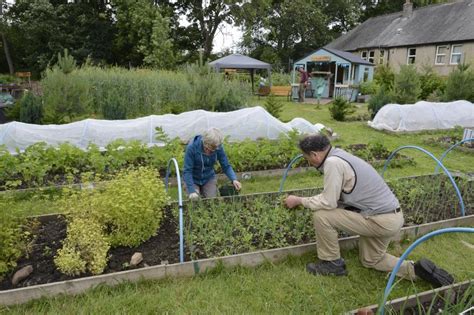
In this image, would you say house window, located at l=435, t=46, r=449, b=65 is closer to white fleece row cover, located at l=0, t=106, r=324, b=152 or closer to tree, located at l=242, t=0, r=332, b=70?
tree, located at l=242, t=0, r=332, b=70

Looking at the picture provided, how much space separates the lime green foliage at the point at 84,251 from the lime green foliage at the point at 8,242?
330 mm

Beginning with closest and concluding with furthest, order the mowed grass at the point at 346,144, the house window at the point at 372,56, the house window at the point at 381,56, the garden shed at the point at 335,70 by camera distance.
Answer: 1. the mowed grass at the point at 346,144
2. the garden shed at the point at 335,70
3. the house window at the point at 381,56
4. the house window at the point at 372,56

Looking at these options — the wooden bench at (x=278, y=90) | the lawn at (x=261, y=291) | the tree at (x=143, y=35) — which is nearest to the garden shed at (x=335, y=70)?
the wooden bench at (x=278, y=90)

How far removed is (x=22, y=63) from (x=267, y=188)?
35.4 metres

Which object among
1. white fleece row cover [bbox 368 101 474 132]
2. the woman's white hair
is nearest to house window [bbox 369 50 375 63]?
white fleece row cover [bbox 368 101 474 132]

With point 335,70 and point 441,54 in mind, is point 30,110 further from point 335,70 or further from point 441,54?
point 441,54

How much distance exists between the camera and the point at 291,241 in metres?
3.57

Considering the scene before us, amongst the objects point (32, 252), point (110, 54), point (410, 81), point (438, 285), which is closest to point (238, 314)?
point (438, 285)

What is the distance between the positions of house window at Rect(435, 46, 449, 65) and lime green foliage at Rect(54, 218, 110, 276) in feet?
81.4

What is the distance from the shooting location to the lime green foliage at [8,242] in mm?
2792

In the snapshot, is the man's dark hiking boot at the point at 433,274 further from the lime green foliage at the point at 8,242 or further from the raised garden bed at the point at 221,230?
the lime green foliage at the point at 8,242

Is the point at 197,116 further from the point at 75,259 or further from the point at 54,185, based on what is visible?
the point at 75,259

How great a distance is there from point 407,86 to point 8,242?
1333cm

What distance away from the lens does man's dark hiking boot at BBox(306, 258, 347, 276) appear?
3.09 metres
